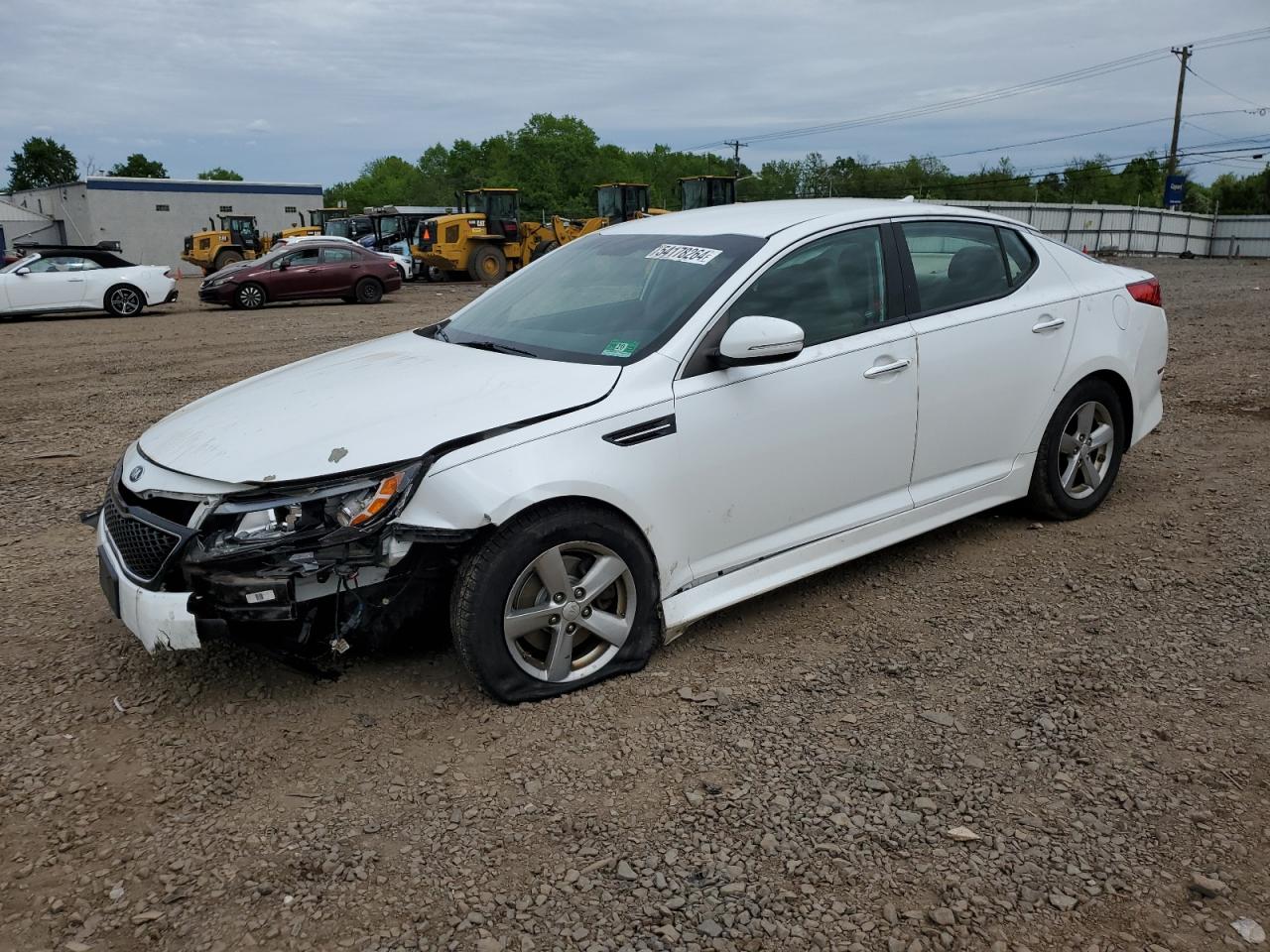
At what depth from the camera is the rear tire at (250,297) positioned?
20.7m

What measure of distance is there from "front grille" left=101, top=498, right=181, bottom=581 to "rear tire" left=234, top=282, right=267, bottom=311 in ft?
61.6

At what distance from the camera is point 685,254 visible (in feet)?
13.4

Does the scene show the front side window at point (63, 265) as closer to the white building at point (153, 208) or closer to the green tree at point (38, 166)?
the white building at point (153, 208)

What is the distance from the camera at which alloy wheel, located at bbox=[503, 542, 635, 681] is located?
3281 mm

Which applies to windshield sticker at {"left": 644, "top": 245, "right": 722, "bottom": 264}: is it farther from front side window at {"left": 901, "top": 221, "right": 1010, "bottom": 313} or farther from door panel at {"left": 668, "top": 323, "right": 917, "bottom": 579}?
front side window at {"left": 901, "top": 221, "right": 1010, "bottom": 313}

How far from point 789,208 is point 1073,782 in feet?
8.81

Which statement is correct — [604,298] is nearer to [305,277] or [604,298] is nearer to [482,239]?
[305,277]

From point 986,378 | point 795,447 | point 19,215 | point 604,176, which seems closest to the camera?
point 795,447

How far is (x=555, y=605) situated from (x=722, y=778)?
0.78 meters

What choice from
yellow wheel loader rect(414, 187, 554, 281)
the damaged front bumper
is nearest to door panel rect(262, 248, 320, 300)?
yellow wheel loader rect(414, 187, 554, 281)

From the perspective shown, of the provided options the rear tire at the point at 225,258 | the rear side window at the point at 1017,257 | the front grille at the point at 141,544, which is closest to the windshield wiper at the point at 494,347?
the front grille at the point at 141,544

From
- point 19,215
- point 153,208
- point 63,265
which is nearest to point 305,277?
point 63,265

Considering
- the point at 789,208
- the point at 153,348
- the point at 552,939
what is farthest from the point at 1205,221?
the point at 552,939

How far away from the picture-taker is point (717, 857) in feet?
8.70
